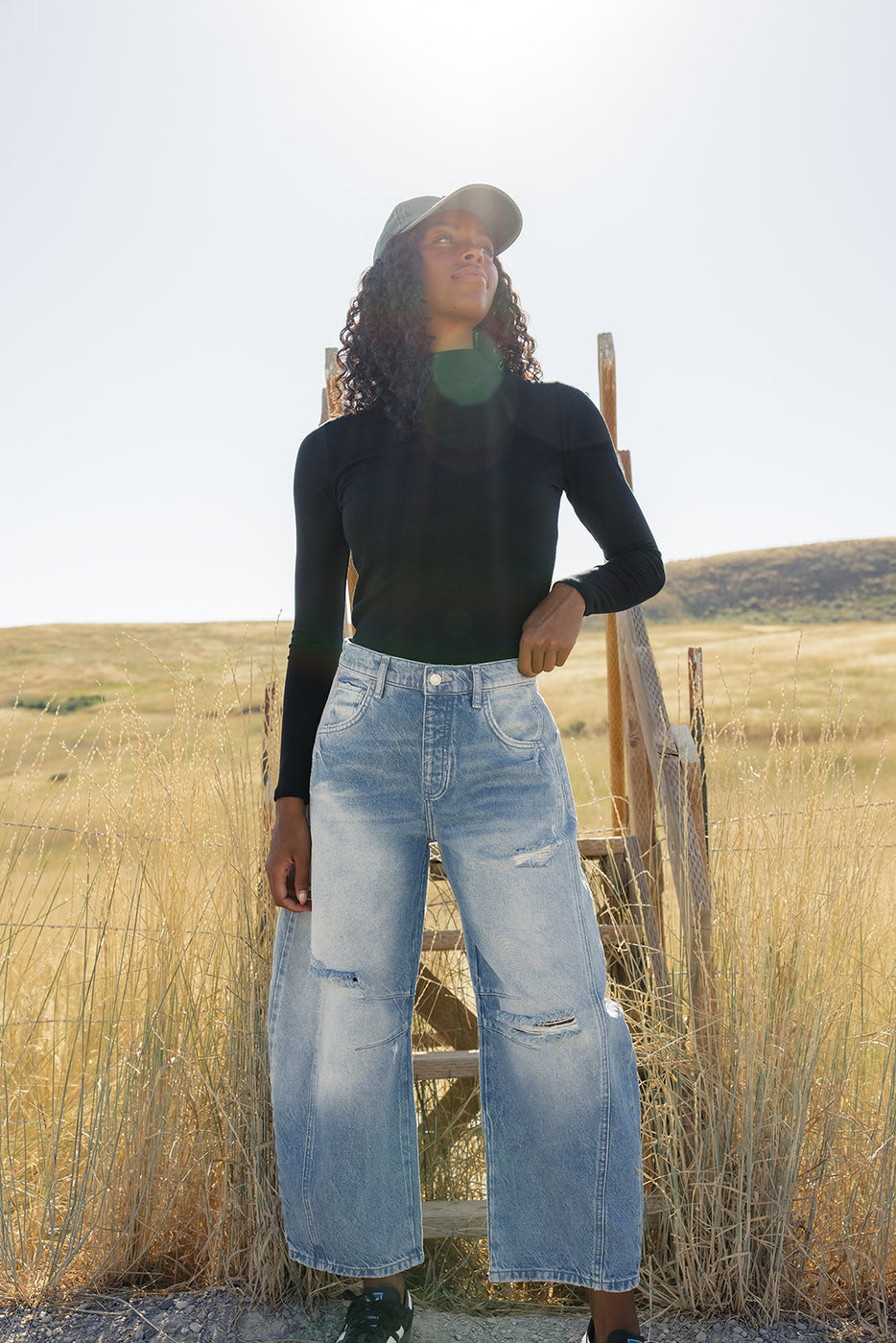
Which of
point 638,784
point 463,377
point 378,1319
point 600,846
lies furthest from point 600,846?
point 463,377

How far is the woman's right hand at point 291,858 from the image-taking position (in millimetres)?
→ 1720

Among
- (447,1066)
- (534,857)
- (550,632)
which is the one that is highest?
(550,632)

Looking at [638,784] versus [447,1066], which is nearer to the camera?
[447,1066]

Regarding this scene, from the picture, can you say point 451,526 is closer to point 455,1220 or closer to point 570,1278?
point 570,1278

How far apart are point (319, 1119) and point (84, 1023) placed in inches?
35.0

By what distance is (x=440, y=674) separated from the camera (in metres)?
1.53

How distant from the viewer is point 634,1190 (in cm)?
164

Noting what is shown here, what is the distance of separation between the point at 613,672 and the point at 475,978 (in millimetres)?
1707

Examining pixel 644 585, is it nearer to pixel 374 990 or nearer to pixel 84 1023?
pixel 374 990

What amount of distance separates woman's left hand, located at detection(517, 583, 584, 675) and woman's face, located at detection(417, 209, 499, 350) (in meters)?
0.63

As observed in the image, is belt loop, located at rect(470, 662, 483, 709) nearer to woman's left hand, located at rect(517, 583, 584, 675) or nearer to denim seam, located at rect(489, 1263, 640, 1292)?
woman's left hand, located at rect(517, 583, 584, 675)

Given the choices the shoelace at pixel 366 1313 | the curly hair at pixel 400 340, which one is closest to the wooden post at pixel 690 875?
the shoelace at pixel 366 1313

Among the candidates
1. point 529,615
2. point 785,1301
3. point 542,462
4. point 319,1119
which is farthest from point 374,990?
point 785,1301

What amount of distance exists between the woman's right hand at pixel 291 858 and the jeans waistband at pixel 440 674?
0.35 meters
